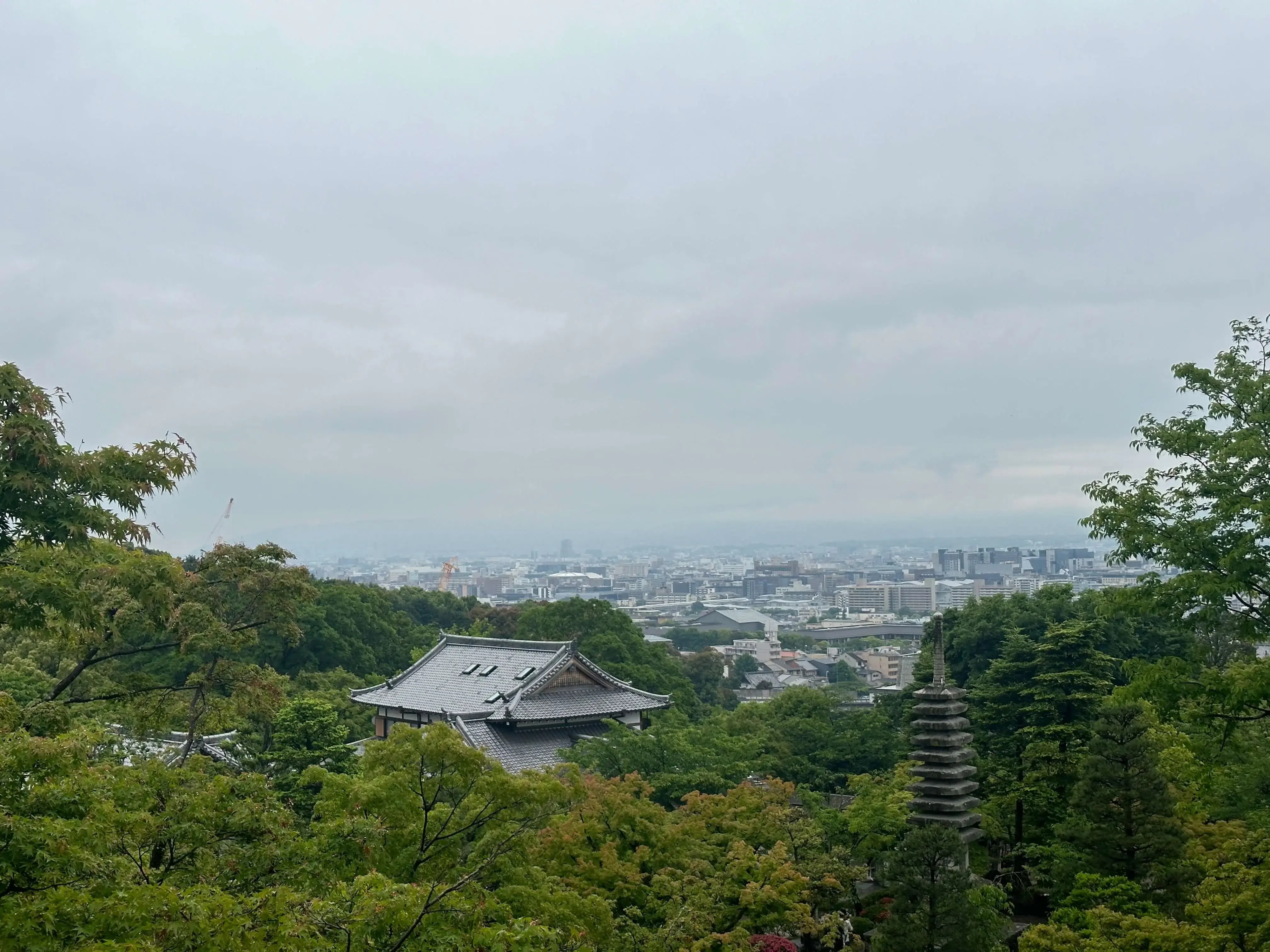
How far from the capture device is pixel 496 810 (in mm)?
12414

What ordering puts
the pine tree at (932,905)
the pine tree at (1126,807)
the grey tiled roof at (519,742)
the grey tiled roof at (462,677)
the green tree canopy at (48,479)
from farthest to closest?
the grey tiled roof at (462,677) < the grey tiled roof at (519,742) < the pine tree at (1126,807) < the pine tree at (932,905) < the green tree canopy at (48,479)

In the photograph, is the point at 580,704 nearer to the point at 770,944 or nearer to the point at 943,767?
the point at 943,767

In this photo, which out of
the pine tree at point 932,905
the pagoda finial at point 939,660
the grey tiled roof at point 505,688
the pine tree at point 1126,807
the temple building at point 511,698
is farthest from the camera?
the grey tiled roof at point 505,688

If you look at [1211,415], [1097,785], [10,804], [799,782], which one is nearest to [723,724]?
[799,782]

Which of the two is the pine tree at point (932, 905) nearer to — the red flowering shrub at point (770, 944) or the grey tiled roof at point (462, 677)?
Answer: the red flowering shrub at point (770, 944)

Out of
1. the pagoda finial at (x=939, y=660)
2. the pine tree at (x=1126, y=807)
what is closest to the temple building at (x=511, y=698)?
the pagoda finial at (x=939, y=660)

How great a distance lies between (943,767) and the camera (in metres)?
18.8

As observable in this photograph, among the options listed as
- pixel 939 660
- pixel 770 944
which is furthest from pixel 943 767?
pixel 770 944

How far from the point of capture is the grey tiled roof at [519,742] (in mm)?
24594

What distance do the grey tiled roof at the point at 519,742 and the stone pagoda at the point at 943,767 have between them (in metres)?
8.63

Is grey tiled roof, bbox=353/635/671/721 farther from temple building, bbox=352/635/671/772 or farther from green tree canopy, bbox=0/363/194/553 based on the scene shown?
green tree canopy, bbox=0/363/194/553

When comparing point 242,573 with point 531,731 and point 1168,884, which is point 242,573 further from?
point 1168,884

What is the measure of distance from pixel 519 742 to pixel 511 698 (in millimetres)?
1077

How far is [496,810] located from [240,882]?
11.6ft
